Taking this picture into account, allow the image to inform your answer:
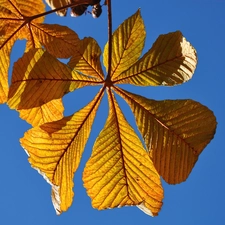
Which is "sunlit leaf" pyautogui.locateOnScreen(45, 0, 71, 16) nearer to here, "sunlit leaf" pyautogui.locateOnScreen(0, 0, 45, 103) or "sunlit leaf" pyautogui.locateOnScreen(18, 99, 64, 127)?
"sunlit leaf" pyautogui.locateOnScreen(0, 0, 45, 103)

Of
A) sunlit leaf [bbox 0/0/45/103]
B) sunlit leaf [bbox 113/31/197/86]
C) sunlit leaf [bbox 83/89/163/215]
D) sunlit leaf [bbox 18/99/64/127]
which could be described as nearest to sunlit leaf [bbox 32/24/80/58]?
sunlit leaf [bbox 0/0/45/103]

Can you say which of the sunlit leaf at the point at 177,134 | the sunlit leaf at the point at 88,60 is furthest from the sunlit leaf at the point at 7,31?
the sunlit leaf at the point at 177,134

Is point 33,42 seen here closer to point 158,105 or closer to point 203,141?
point 158,105

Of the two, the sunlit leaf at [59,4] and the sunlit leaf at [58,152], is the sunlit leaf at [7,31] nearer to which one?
the sunlit leaf at [59,4]

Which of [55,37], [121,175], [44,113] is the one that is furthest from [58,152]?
[55,37]

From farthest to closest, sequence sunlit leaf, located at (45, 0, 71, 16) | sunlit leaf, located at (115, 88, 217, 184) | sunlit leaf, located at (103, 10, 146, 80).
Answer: sunlit leaf, located at (45, 0, 71, 16) < sunlit leaf, located at (103, 10, 146, 80) < sunlit leaf, located at (115, 88, 217, 184)

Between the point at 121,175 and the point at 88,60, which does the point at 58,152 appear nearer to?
the point at 121,175

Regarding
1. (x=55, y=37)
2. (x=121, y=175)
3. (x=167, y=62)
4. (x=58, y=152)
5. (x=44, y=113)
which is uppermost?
(x=55, y=37)
